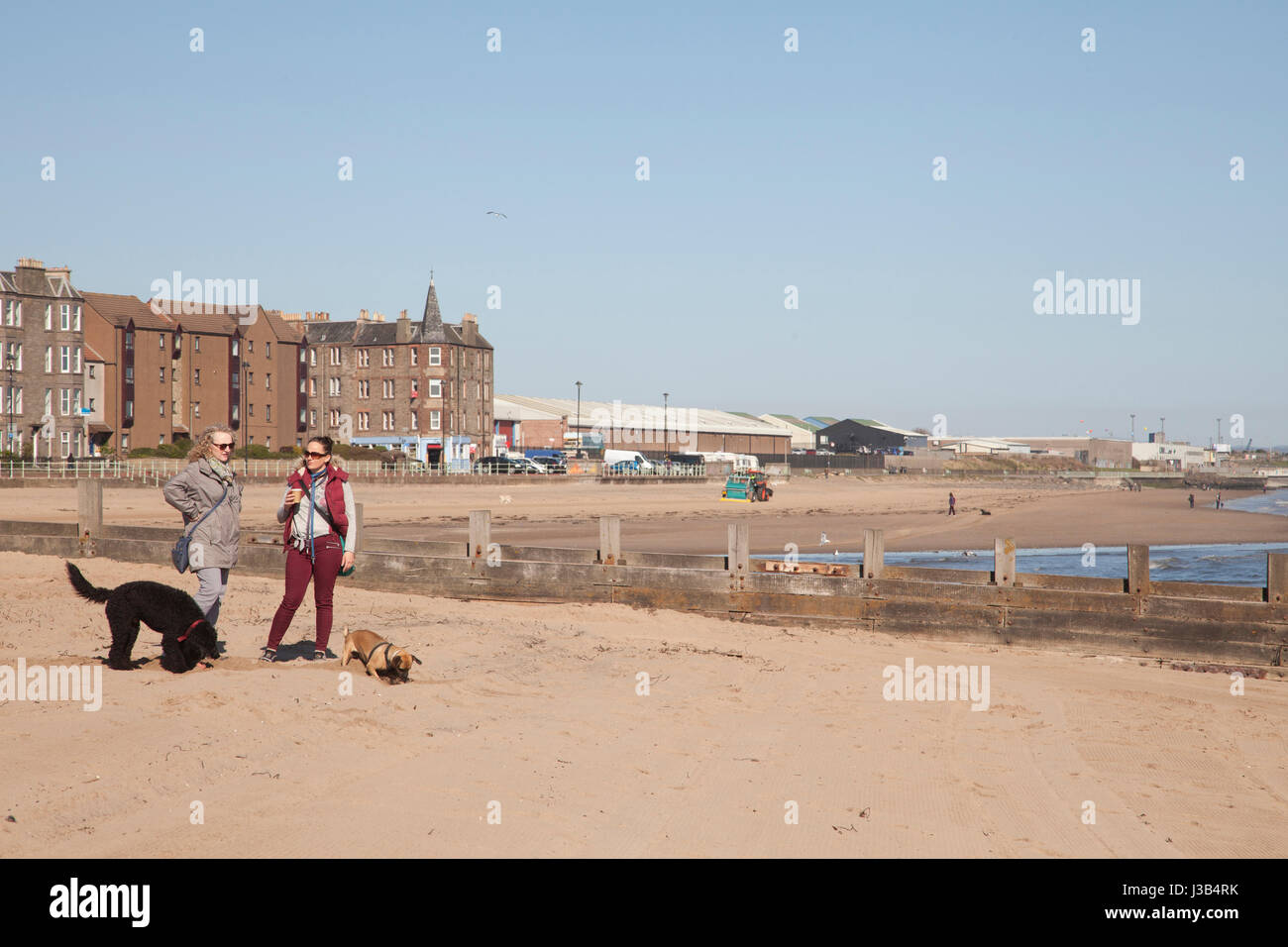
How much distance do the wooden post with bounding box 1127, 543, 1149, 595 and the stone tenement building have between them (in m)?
74.8

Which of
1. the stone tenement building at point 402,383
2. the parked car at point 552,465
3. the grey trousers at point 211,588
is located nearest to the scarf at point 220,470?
the grey trousers at point 211,588

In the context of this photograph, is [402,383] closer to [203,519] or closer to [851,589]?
[851,589]

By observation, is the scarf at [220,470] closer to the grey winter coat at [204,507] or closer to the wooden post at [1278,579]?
the grey winter coat at [204,507]

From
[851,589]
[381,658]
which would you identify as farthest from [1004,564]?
[381,658]

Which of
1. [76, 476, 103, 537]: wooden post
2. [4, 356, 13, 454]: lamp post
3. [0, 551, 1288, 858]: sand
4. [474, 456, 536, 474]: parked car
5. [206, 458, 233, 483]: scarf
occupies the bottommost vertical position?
[0, 551, 1288, 858]: sand

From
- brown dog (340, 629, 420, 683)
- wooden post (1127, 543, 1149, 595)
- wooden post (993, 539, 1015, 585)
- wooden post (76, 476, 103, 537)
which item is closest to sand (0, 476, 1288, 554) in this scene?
wooden post (76, 476, 103, 537)

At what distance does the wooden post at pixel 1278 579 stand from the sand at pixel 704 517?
17.3 meters

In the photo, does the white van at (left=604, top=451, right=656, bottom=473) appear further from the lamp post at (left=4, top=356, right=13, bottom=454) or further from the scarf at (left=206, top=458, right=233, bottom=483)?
the scarf at (left=206, top=458, right=233, bottom=483)

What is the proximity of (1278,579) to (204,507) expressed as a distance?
41.4 ft

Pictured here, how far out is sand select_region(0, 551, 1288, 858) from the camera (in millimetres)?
5695

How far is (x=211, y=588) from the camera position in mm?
9125

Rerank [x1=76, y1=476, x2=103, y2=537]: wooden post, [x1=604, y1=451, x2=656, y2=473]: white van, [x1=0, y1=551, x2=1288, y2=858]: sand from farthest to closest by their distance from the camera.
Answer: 1. [x1=604, y1=451, x2=656, y2=473]: white van
2. [x1=76, y1=476, x2=103, y2=537]: wooden post
3. [x1=0, y1=551, x2=1288, y2=858]: sand

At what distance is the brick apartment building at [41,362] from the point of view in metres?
60.8
